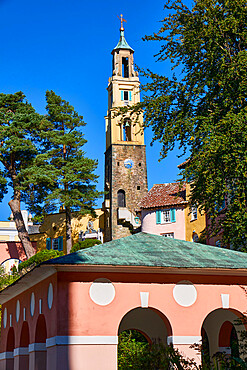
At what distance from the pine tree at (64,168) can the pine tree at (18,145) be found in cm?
116

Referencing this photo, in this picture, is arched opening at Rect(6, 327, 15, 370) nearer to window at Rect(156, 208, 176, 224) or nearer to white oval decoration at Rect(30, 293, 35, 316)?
white oval decoration at Rect(30, 293, 35, 316)

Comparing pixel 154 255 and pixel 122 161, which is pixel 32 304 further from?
pixel 122 161

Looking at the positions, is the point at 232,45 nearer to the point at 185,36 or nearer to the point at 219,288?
the point at 185,36

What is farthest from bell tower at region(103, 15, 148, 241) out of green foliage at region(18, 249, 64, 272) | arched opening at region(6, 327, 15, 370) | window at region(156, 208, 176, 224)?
arched opening at region(6, 327, 15, 370)

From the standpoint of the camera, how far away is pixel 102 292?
14.4 meters

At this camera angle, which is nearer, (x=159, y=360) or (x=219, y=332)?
(x=159, y=360)

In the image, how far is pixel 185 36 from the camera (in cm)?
2512

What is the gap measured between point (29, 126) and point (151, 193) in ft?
41.0

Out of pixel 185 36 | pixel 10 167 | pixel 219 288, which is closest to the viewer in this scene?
pixel 219 288

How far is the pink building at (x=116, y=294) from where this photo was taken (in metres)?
14.1

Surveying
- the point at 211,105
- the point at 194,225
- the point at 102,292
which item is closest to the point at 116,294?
the point at 102,292

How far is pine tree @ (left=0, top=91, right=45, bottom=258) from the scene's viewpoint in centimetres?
4881

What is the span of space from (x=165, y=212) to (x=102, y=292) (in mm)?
35556

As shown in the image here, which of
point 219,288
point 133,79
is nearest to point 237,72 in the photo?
point 219,288
